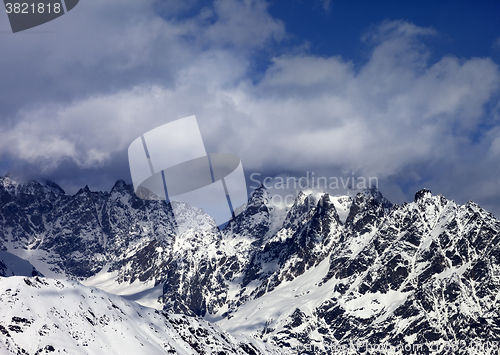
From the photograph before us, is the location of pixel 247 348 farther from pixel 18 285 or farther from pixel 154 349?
pixel 18 285

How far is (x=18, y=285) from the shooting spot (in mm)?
132125

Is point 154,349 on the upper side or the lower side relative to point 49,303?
lower

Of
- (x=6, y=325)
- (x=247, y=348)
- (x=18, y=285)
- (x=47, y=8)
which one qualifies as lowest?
(x=247, y=348)

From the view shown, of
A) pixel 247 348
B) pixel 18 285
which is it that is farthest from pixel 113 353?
pixel 247 348

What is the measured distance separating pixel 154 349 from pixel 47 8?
93385mm

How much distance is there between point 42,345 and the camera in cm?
11650

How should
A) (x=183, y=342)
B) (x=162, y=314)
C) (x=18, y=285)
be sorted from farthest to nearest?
(x=162, y=314) → (x=183, y=342) → (x=18, y=285)

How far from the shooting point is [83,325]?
13538 centimetres

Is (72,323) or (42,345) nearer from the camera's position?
(42,345)

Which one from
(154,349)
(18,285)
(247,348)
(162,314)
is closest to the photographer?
(18,285)

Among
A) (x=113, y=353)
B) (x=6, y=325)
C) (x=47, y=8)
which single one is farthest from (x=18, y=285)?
→ (x=47, y=8)

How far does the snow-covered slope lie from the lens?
118 meters

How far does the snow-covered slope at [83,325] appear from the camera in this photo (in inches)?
4663

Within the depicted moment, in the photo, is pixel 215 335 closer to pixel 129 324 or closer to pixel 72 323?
pixel 129 324
